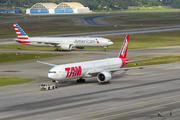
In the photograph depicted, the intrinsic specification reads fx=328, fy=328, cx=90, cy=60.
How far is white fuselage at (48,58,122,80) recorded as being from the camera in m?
52.4

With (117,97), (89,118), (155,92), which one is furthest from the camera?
(155,92)

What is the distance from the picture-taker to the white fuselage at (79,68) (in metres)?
52.4

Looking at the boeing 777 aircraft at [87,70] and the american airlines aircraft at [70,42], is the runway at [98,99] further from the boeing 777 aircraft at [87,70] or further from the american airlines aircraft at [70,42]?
the american airlines aircraft at [70,42]

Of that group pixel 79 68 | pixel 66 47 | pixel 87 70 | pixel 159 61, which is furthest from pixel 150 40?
pixel 79 68

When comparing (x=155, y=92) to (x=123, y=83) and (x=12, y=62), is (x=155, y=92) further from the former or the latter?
(x=12, y=62)

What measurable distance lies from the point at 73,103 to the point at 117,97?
7041 millimetres

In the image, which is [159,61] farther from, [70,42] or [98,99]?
[98,99]

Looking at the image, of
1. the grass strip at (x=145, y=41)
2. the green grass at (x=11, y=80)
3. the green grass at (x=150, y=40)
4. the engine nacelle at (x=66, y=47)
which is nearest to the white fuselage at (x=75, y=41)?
the engine nacelle at (x=66, y=47)

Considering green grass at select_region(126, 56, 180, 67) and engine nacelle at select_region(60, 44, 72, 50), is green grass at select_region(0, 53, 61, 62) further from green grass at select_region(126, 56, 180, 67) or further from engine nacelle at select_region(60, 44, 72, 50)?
green grass at select_region(126, 56, 180, 67)

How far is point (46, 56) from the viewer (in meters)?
101

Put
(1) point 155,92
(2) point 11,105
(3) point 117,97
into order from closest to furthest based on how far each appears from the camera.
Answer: (2) point 11,105
(3) point 117,97
(1) point 155,92

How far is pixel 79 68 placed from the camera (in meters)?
55.3

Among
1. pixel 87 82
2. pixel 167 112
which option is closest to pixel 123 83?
pixel 87 82

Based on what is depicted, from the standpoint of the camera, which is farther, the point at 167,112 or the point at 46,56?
the point at 46,56
